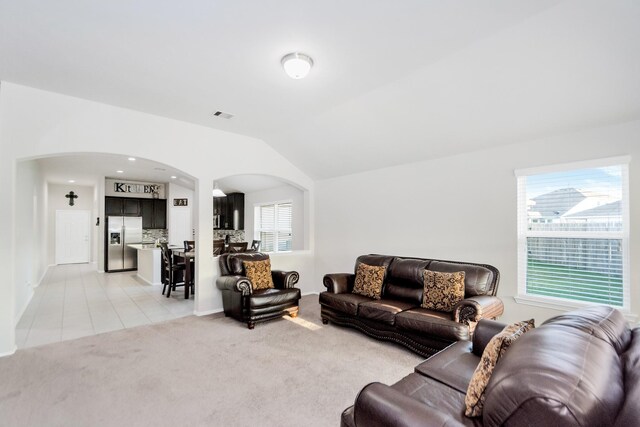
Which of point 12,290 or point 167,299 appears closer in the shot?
point 12,290

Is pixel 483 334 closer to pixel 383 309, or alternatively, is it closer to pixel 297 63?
pixel 383 309

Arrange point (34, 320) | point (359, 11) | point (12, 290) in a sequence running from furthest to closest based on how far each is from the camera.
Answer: point (34, 320) → point (12, 290) → point (359, 11)

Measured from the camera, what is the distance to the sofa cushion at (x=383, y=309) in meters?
3.44

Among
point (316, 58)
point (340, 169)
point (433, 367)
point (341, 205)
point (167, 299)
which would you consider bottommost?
point (167, 299)

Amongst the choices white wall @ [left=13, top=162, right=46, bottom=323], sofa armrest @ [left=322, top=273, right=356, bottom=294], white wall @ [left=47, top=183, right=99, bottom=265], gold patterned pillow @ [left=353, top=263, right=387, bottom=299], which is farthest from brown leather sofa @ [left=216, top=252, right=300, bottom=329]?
white wall @ [left=47, top=183, right=99, bottom=265]

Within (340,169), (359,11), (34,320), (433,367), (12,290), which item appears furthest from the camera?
(340,169)

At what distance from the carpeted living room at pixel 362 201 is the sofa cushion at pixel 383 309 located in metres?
0.02

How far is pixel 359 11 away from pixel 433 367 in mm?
2513

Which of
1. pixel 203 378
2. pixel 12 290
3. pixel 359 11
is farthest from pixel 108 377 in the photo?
pixel 359 11

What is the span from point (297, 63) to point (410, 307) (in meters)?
2.86

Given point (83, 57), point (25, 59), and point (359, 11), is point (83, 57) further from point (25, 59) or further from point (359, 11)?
point (359, 11)

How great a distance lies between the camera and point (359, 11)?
221cm

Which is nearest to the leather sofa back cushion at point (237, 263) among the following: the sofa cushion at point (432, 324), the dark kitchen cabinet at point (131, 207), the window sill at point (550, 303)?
the sofa cushion at point (432, 324)

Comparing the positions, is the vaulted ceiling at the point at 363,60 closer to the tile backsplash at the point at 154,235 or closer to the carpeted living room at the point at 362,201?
the carpeted living room at the point at 362,201
